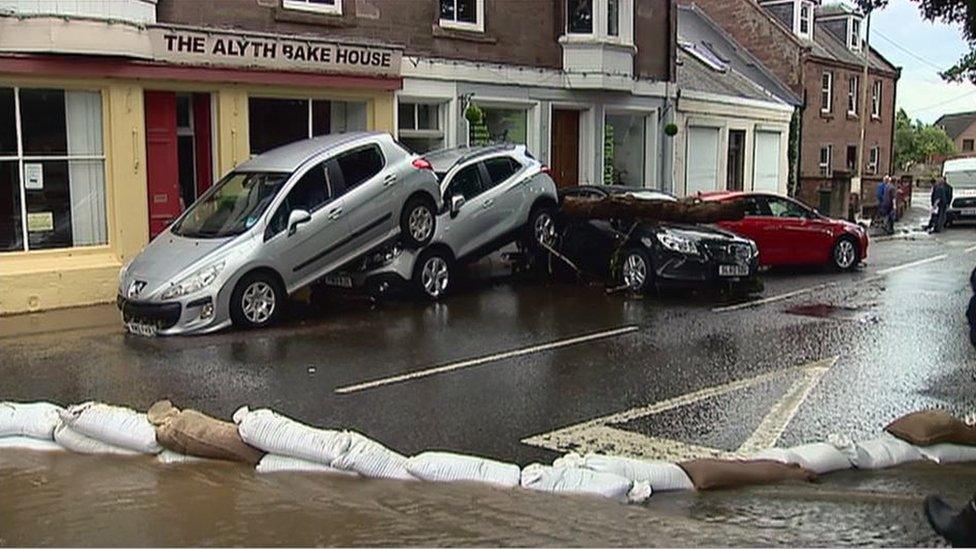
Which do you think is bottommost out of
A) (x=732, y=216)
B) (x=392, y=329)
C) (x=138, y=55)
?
(x=392, y=329)

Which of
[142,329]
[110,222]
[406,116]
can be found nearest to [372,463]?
[142,329]

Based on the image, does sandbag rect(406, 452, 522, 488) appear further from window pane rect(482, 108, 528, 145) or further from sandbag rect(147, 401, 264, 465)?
window pane rect(482, 108, 528, 145)

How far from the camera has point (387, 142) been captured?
13664 mm

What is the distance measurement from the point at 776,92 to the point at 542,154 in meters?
19.9

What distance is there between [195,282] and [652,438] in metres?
6.19

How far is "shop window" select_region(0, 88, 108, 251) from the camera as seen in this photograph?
1331 centimetres

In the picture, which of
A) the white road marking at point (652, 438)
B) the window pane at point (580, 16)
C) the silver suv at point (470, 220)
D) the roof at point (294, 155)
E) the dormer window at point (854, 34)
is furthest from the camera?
the dormer window at point (854, 34)

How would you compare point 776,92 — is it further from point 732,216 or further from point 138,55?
point 138,55

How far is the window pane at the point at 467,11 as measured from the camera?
18.5m

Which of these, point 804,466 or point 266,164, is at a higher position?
point 266,164

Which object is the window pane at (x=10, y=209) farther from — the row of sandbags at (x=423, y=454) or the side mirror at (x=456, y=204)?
the row of sandbags at (x=423, y=454)

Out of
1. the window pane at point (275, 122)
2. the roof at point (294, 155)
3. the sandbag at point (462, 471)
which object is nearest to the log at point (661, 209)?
the roof at point (294, 155)

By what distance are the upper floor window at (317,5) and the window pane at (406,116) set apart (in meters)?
2.18

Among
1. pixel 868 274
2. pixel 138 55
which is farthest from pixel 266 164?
pixel 868 274
